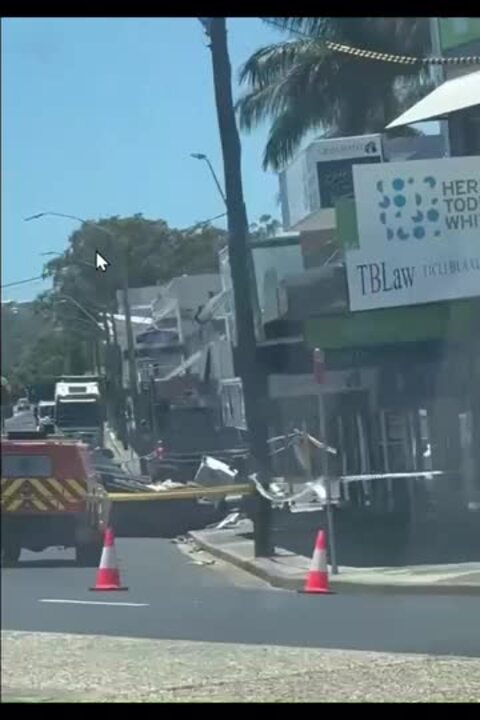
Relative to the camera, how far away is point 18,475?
228 inches

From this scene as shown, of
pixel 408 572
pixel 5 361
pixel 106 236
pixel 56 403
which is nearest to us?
pixel 5 361

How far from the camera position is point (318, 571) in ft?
24.0

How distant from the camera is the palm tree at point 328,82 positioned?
7223 millimetres

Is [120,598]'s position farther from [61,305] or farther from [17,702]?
[61,305]

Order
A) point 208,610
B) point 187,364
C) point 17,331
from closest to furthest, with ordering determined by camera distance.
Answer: point 17,331, point 187,364, point 208,610

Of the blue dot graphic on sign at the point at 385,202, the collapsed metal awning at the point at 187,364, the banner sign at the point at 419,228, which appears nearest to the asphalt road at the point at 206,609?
the collapsed metal awning at the point at 187,364

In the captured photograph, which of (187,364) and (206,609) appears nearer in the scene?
(187,364)

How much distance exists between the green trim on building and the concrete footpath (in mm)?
992

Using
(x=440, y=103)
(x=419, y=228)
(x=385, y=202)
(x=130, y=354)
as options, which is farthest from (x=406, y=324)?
(x=130, y=354)

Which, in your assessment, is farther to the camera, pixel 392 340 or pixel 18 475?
pixel 392 340

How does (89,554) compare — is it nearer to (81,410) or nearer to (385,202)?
(81,410)

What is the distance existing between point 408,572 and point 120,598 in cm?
172

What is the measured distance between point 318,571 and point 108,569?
3.90ft

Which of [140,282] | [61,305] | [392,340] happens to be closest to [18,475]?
[61,305]
